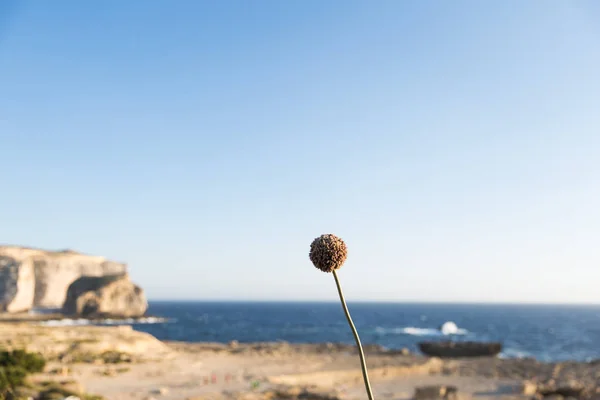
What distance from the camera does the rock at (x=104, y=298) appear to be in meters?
114

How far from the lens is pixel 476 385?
29.1 meters

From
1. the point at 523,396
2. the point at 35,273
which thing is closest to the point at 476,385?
the point at 523,396

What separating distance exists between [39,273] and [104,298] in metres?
41.5

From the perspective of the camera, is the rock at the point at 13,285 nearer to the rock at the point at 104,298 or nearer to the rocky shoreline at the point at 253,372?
the rock at the point at 104,298

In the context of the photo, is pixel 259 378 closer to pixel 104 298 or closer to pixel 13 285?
pixel 104 298

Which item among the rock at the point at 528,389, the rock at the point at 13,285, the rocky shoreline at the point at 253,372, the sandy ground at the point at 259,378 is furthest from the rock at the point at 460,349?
the rock at the point at 13,285

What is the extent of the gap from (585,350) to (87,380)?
72.8m

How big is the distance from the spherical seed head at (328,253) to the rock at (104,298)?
11989 cm

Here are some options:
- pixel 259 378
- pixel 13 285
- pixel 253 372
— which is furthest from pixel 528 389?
pixel 13 285

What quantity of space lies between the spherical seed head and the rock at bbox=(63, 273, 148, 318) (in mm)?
119888

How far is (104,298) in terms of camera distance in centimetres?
11481

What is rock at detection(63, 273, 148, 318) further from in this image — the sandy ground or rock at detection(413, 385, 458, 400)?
rock at detection(413, 385, 458, 400)

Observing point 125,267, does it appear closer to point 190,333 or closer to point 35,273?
point 35,273

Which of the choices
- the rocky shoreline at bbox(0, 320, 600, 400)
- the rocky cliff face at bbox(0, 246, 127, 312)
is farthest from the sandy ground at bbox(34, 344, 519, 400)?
the rocky cliff face at bbox(0, 246, 127, 312)
